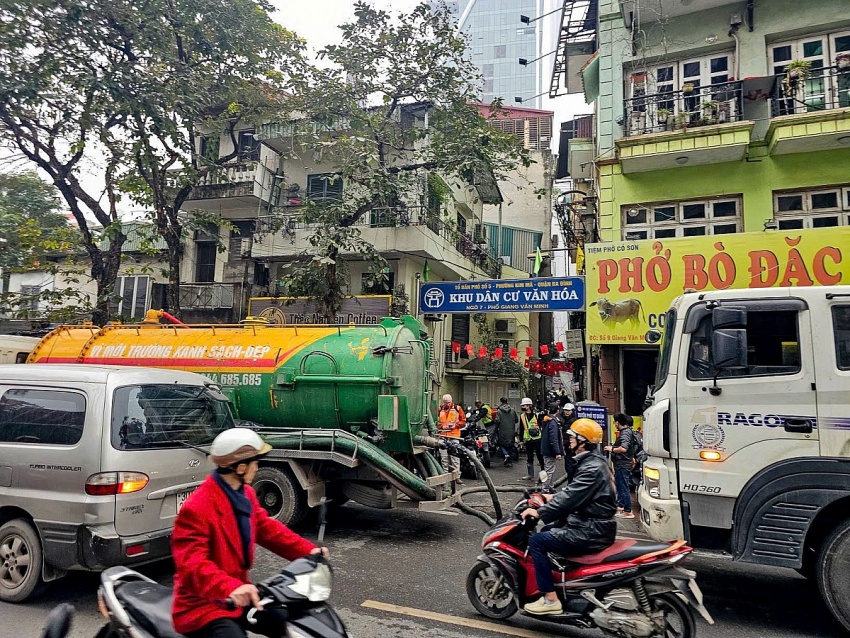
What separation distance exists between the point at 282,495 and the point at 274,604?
4.75 metres

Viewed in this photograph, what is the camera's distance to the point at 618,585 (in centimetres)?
385

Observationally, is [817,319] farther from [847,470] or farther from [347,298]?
[347,298]

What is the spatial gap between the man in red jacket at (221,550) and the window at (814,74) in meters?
11.7

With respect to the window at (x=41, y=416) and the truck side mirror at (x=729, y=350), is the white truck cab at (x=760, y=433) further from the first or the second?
the window at (x=41, y=416)

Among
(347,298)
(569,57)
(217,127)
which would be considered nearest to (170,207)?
(217,127)

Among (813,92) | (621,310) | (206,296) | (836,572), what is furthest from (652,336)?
(206,296)

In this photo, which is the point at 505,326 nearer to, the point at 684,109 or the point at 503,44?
the point at 684,109

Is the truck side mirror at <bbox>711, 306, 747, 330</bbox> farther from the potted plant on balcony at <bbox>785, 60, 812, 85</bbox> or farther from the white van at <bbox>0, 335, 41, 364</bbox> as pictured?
the white van at <bbox>0, 335, 41, 364</bbox>

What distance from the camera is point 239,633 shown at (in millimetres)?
2406

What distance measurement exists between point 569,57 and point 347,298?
9.39 m

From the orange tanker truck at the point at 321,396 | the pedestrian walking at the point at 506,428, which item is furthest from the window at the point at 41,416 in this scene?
the pedestrian walking at the point at 506,428

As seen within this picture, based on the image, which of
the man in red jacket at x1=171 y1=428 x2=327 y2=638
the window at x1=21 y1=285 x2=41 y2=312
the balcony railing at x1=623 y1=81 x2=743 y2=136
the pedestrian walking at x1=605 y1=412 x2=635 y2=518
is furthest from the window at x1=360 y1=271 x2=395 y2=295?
the man in red jacket at x1=171 y1=428 x2=327 y2=638

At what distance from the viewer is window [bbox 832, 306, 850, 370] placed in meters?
4.41

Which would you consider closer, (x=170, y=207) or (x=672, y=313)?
(x=672, y=313)
